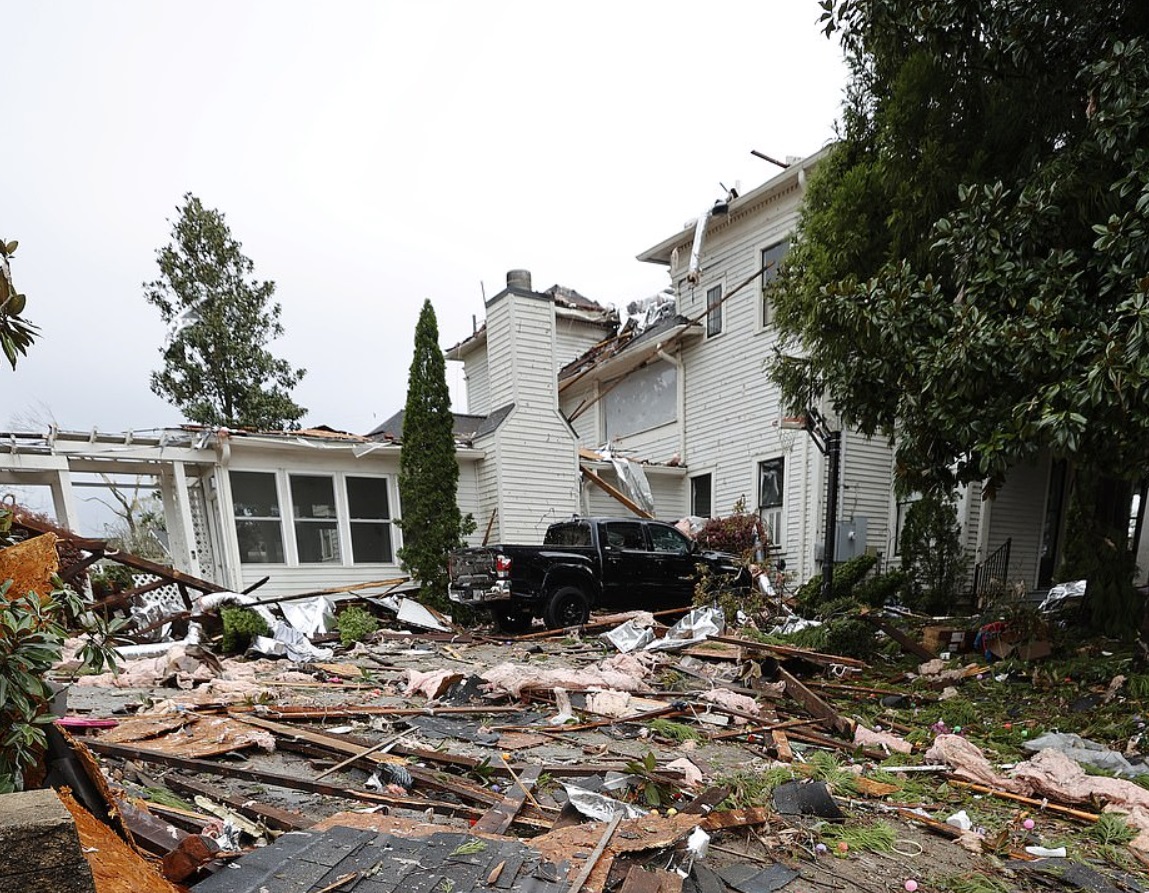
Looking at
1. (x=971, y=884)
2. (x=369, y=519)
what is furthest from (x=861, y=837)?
(x=369, y=519)

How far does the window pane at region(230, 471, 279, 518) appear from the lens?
37.2 ft

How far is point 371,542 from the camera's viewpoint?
41.2 feet

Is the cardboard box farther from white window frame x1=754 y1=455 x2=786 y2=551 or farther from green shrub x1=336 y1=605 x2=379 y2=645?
green shrub x1=336 y1=605 x2=379 y2=645

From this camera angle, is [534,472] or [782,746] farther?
[534,472]

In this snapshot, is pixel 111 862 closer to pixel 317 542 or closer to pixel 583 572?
pixel 583 572

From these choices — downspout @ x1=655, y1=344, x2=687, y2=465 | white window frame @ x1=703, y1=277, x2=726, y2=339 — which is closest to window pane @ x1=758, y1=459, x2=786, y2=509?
downspout @ x1=655, y1=344, x2=687, y2=465

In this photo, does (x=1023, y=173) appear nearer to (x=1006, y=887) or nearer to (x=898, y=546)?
(x=1006, y=887)

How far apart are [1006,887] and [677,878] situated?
1.75 metres

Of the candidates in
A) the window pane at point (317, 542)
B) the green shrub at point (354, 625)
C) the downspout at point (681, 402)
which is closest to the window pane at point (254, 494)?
the window pane at point (317, 542)

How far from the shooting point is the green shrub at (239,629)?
8.31 m

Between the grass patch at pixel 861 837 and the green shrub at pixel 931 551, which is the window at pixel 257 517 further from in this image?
the green shrub at pixel 931 551

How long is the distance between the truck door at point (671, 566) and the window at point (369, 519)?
5605 millimetres

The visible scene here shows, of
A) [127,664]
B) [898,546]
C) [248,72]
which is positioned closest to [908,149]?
[898,546]

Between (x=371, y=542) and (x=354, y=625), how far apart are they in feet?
10.8
